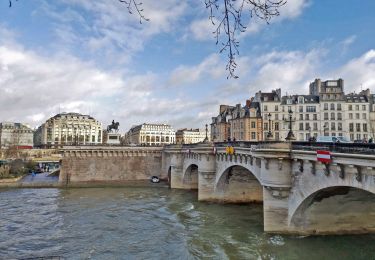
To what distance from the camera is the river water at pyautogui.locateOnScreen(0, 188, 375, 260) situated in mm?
21891

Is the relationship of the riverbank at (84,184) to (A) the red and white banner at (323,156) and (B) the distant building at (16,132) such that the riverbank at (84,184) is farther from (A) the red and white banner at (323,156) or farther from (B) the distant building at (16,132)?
(B) the distant building at (16,132)

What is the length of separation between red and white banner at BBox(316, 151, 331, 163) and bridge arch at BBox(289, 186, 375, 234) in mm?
4248

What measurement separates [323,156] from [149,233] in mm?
15847

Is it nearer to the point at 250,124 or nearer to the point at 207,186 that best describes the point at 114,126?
the point at 250,124

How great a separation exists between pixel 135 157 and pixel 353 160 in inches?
2103

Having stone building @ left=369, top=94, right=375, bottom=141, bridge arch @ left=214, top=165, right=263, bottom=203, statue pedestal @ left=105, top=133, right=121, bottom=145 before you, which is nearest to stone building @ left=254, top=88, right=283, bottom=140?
stone building @ left=369, top=94, right=375, bottom=141

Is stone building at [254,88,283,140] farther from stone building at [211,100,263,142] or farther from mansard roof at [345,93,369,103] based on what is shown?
mansard roof at [345,93,369,103]

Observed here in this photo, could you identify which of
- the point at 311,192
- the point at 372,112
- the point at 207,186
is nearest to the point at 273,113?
the point at 372,112

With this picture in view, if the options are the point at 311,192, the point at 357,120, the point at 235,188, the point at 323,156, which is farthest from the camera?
the point at 357,120

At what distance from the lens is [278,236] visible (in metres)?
23.8

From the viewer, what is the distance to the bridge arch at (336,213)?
73.8 feet

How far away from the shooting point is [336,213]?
23.4m

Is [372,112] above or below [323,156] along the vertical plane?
above

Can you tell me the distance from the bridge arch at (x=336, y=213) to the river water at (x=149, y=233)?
0.76 meters
